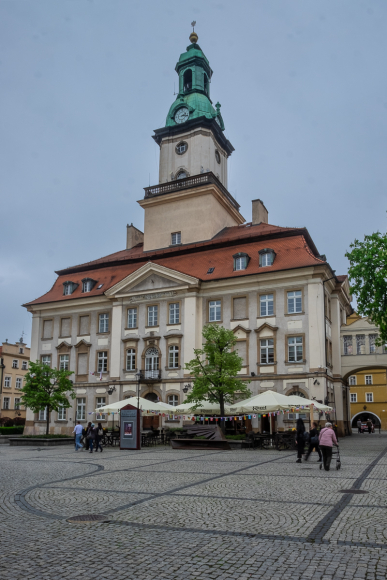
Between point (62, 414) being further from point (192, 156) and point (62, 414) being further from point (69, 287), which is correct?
point (192, 156)

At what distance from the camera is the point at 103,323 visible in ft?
145

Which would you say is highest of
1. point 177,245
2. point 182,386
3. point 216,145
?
point 216,145

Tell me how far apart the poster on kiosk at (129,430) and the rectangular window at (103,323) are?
1775cm

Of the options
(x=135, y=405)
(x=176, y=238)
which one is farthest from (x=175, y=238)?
(x=135, y=405)

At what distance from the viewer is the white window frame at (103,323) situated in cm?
4378

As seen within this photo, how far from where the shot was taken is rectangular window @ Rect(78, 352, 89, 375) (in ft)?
144

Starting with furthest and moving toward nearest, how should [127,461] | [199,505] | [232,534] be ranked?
[127,461] < [199,505] < [232,534]

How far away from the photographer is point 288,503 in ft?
34.1

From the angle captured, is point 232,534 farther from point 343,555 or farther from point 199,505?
point 199,505

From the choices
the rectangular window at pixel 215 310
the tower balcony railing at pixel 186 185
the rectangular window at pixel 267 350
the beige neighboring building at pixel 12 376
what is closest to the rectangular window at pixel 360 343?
the rectangular window at pixel 267 350

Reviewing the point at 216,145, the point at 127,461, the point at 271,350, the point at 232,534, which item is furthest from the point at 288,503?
the point at 216,145

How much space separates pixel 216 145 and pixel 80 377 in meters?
24.1

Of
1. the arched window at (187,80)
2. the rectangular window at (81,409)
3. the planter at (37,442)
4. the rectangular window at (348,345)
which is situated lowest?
the planter at (37,442)

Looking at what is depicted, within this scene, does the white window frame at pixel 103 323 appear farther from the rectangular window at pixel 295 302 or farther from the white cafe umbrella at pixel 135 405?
the rectangular window at pixel 295 302
